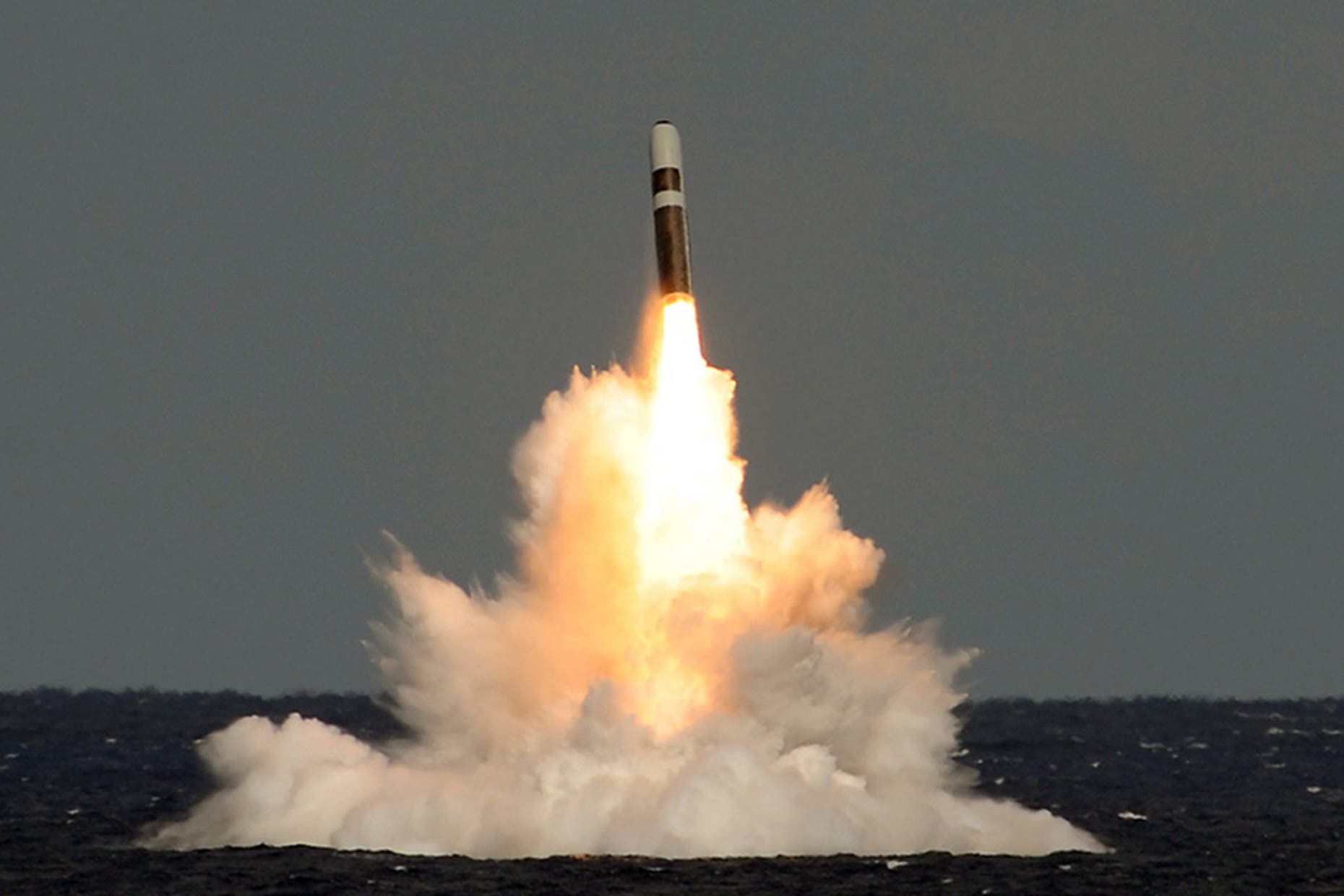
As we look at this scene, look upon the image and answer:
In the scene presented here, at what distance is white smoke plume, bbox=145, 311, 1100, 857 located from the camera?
58594mm

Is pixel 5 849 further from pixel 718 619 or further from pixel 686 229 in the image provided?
pixel 686 229

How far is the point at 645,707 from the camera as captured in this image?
60.7m

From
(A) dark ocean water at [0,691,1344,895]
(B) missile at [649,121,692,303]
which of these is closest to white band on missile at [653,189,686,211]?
(B) missile at [649,121,692,303]

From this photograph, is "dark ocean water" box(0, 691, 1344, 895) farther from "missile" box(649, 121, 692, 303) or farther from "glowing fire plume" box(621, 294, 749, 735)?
"missile" box(649, 121, 692, 303)

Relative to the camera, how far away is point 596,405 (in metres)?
66.8

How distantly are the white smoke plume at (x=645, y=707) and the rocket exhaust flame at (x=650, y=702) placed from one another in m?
0.06

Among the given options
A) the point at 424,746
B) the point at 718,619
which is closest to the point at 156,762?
the point at 424,746

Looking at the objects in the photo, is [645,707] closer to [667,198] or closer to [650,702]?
[650,702]

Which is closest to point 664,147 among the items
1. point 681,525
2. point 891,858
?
point 681,525

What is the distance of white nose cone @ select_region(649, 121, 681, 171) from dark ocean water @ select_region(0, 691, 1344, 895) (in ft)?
54.0

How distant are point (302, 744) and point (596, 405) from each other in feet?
35.4

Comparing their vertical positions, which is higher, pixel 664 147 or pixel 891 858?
pixel 664 147

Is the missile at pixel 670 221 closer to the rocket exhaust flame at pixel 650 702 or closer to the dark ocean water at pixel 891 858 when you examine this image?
the rocket exhaust flame at pixel 650 702

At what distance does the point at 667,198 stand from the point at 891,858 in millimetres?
15823
